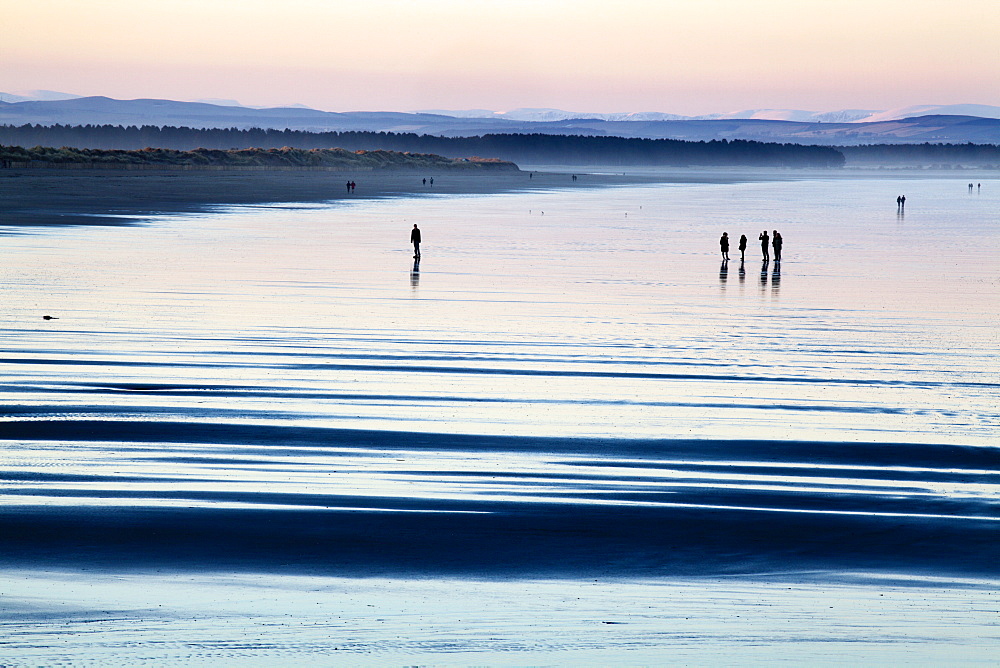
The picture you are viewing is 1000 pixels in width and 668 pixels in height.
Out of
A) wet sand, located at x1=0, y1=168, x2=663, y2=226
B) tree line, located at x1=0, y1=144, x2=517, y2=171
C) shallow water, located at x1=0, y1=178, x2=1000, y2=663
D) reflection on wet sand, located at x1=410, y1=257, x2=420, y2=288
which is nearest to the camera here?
shallow water, located at x1=0, y1=178, x2=1000, y2=663

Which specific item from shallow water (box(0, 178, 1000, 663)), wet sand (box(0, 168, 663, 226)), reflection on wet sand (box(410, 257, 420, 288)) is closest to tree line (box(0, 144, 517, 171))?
wet sand (box(0, 168, 663, 226))

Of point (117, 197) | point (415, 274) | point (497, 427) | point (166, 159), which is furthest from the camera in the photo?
point (166, 159)

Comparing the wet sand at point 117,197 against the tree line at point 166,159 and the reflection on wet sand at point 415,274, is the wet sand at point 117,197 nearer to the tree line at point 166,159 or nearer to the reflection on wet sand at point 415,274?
the reflection on wet sand at point 415,274

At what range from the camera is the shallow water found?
8789 millimetres

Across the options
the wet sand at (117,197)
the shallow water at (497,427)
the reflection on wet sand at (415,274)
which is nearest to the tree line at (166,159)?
the wet sand at (117,197)

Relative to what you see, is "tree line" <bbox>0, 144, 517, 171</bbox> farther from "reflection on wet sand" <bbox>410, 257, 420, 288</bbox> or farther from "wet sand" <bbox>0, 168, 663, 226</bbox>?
"reflection on wet sand" <bbox>410, 257, 420, 288</bbox>

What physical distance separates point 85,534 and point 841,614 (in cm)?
502

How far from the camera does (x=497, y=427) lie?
1302cm

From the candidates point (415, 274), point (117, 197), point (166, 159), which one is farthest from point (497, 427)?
point (166, 159)

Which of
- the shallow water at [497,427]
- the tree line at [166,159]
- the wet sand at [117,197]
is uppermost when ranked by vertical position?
the tree line at [166,159]

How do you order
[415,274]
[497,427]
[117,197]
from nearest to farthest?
[497,427]
[415,274]
[117,197]

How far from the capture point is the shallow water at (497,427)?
28.8 feet

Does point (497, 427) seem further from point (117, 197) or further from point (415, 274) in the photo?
point (117, 197)

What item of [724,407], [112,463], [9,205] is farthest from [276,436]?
[9,205]
